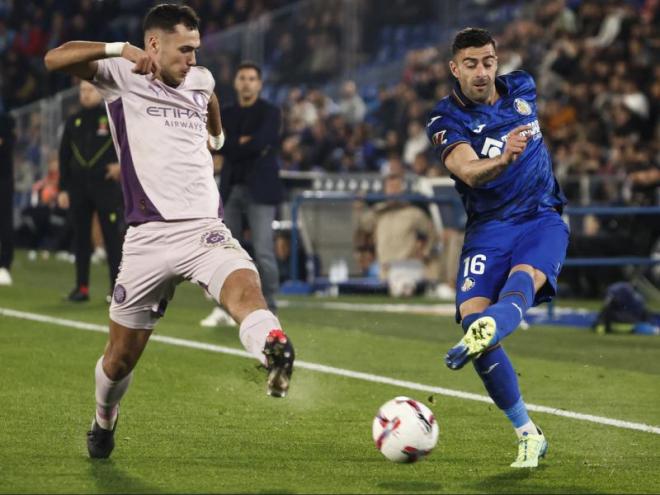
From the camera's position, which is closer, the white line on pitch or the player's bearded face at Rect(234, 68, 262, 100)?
the white line on pitch

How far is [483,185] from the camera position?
7430mm

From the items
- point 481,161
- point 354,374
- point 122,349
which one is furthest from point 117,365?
point 354,374

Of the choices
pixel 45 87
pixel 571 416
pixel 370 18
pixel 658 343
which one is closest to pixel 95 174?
pixel 658 343

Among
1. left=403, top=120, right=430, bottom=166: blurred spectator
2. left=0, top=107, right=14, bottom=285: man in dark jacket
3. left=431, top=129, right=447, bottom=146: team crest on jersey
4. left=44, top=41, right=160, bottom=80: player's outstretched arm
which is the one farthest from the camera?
left=403, top=120, right=430, bottom=166: blurred spectator

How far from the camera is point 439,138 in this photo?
298 inches

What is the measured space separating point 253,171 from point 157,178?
645 centimetres

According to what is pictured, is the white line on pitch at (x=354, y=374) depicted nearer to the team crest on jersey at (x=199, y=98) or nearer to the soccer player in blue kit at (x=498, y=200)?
the soccer player in blue kit at (x=498, y=200)

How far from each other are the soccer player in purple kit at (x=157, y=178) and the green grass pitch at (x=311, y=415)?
28.0 inches

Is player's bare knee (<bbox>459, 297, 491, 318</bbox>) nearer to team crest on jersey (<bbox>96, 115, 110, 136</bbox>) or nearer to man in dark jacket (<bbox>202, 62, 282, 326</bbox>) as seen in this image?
man in dark jacket (<bbox>202, 62, 282, 326</bbox>)

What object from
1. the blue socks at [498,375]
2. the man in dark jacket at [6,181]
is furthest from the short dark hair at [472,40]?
the man in dark jacket at [6,181]

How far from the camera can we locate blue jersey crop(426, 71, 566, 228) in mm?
7500

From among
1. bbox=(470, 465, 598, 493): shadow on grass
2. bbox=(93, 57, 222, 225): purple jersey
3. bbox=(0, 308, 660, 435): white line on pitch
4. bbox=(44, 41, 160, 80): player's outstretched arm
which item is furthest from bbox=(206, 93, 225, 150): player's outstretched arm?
bbox=(0, 308, 660, 435): white line on pitch

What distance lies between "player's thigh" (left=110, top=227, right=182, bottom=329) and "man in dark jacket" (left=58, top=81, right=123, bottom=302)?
7.71m

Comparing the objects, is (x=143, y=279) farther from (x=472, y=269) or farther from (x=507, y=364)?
(x=507, y=364)
